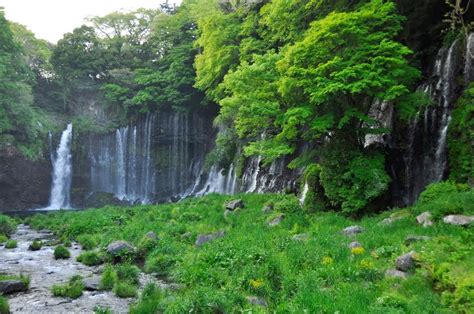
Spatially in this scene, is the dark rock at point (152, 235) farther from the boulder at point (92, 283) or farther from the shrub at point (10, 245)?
the shrub at point (10, 245)

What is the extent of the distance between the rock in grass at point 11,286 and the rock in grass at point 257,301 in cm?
581

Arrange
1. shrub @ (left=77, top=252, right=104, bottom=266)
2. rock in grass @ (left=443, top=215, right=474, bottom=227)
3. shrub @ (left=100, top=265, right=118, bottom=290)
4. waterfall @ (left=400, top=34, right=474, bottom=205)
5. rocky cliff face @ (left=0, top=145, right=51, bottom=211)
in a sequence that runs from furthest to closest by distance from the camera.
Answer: rocky cliff face @ (left=0, top=145, right=51, bottom=211)
waterfall @ (left=400, top=34, right=474, bottom=205)
shrub @ (left=77, top=252, right=104, bottom=266)
shrub @ (left=100, top=265, right=118, bottom=290)
rock in grass @ (left=443, top=215, right=474, bottom=227)

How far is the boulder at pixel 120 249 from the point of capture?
12.6 meters

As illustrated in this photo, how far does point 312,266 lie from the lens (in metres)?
8.40

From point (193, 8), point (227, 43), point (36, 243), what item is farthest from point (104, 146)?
point (36, 243)

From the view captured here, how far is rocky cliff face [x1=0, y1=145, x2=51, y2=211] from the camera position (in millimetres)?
33812

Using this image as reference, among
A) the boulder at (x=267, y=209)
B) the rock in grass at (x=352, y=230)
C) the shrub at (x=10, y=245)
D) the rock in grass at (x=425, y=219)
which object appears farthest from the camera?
the boulder at (x=267, y=209)

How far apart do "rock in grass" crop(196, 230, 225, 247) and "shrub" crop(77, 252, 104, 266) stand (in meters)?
3.14

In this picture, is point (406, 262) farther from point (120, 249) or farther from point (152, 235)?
point (152, 235)

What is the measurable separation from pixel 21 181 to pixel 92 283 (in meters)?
29.5

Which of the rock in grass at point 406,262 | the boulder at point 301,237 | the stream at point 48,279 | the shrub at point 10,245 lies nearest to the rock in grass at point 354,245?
the boulder at point 301,237

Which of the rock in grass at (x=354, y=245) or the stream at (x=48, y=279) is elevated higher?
the rock in grass at (x=354, y=245)

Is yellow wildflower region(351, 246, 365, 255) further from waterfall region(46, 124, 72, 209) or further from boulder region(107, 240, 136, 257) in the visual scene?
waterfall region(46, 124, 72, 209)

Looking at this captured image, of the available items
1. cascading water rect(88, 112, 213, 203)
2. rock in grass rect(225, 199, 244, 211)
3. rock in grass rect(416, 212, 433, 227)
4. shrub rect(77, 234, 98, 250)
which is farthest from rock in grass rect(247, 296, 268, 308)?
cascading water rect(88, 112, 213, 203)
